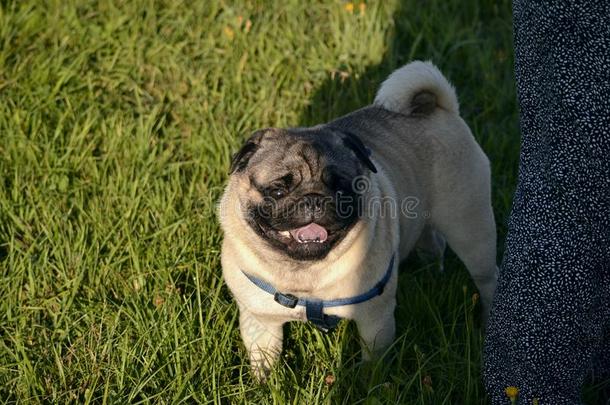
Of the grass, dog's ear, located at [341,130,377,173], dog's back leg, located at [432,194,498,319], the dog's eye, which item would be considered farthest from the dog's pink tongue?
dog's back leg, located at [432,194,498,319]

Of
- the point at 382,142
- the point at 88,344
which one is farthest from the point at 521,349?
the point at 88,344

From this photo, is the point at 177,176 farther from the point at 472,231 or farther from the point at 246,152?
the point at 472,231

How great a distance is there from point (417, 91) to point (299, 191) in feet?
2.69

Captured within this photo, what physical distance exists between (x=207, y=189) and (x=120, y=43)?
1.47 metres

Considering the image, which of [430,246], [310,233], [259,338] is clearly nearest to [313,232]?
[310,233]

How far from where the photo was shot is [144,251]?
Result: 3.70 metres

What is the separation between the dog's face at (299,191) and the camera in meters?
3.03

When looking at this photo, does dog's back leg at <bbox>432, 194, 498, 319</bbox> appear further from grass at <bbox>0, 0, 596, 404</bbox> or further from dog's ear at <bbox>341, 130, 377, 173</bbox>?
dog's ear at <bbox>341, 130, 377, 173</bbox>

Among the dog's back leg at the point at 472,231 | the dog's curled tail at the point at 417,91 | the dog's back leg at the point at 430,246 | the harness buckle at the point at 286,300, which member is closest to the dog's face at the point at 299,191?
the harness buckle at the point at 286,300

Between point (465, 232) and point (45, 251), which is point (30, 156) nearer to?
point (45, 251)

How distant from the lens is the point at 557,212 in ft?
8.23

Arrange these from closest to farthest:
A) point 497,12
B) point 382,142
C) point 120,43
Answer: point 382,142 < point 120,43 < point 497,12

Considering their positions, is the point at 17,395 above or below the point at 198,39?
below

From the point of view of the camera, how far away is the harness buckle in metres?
3.09
